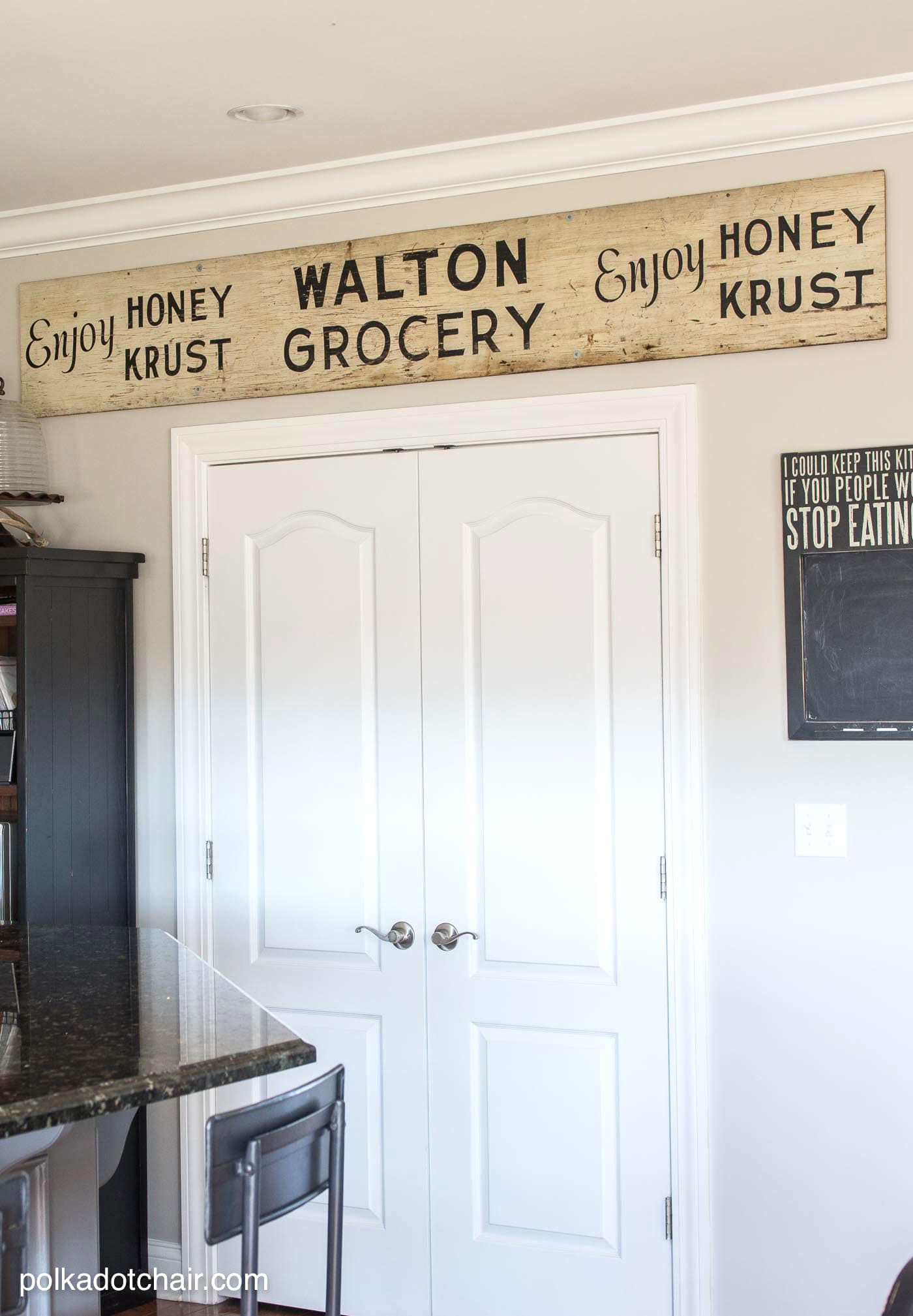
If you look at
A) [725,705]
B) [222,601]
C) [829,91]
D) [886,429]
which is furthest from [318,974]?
[829,91]

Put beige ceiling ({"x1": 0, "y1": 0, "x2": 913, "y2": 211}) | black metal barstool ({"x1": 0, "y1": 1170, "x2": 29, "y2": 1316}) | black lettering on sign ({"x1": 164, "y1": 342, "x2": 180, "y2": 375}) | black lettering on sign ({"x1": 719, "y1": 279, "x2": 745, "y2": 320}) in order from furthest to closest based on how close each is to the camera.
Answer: black lettering on sign ({"x1": 164, "y1": 342, "x2": 180, "y2": 375}) → black lettering on sign ({"x1": 719, "y1": 279, "x2": 745, "y2": 320}) → beige ceiling ({"x1": 0, "y1": 0, "x2": 913, "y2": 211}) → black metal barstool ({"x1": 0, "y1": 1170, "x2": 29, "y2": 1316})

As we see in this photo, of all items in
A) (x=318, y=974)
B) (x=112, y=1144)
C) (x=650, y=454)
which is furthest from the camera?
(x=318, y=974)

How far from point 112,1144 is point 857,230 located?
232cm

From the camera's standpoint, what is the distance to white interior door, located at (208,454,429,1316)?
2.95m

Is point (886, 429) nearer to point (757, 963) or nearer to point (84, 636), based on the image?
point (757, 963)

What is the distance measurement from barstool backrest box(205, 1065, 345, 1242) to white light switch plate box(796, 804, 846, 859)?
4.20 ft

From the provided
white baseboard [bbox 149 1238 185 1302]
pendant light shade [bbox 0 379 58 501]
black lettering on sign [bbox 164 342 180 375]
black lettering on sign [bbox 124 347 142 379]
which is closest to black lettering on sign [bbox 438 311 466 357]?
black lettering on sign [bbox 164 342 180 375]

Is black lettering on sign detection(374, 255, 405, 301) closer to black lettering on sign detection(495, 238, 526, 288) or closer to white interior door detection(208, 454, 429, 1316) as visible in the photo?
black lettering on sign detection(495, 238, 526, 288)

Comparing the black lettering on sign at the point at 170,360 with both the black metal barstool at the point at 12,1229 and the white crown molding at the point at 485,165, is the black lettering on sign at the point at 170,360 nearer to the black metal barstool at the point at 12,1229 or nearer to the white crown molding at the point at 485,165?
the white crown molding at the point at 485,165

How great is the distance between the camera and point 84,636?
307 centimetres

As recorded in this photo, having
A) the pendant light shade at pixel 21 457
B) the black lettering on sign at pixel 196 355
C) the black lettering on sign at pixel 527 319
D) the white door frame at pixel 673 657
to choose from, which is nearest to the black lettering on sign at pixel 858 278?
the white door frame at pixel 673 657

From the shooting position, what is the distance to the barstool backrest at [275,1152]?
1.61m

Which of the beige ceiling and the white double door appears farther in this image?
the white double door

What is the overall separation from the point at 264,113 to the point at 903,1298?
8.03 ft
